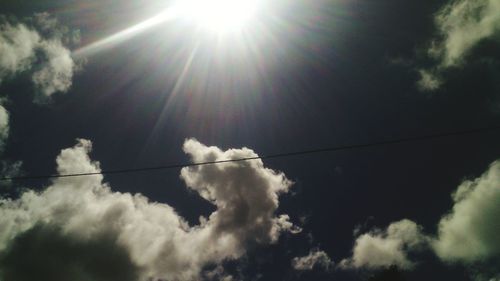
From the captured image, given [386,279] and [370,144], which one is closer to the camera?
[370,144]

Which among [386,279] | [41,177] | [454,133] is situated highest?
[386,279]

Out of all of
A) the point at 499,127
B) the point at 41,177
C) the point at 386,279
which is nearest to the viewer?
the point at 499,127

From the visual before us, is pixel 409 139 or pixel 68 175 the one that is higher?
pixel 409 139

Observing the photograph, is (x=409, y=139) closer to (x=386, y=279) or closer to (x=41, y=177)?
(x=41, y=177)

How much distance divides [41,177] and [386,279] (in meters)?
39.4

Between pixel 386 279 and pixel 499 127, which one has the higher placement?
pixel 386 279

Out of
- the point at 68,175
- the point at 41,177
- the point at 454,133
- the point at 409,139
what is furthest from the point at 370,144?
the point at 41,177

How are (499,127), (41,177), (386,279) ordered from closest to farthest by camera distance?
(499,127), (41,177), (386,279)

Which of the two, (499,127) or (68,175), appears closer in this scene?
(499,127)

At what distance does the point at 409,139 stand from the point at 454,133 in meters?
1.46

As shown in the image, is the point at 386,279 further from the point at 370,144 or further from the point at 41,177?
the point at 41,177

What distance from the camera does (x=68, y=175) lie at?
11672 mm

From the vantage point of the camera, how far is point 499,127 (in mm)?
10820

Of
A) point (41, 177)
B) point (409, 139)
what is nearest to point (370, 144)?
point (409, 139)
